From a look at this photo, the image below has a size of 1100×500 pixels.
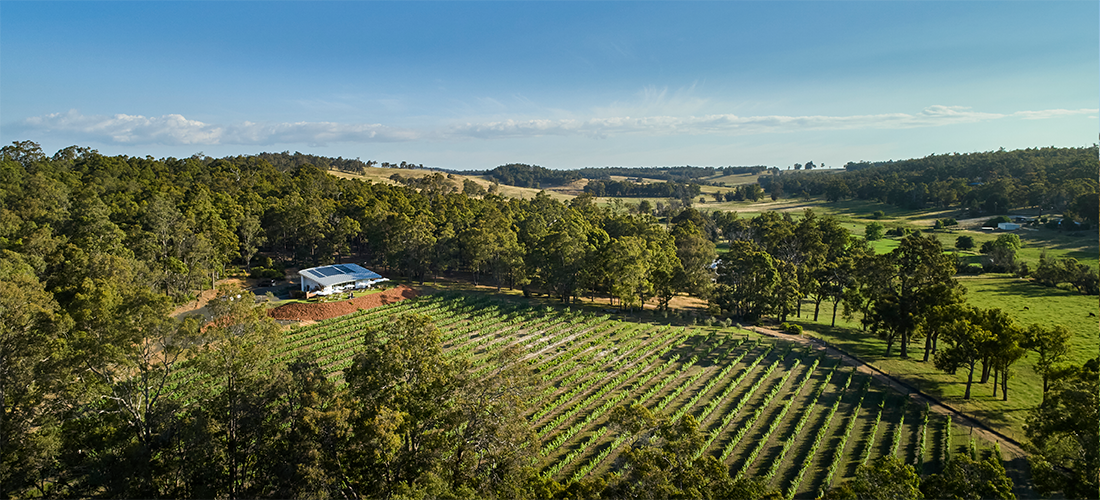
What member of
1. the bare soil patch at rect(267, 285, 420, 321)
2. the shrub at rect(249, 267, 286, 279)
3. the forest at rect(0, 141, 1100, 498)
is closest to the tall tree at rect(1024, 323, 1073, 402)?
the forest at rect(0, 141, 1100, 498)

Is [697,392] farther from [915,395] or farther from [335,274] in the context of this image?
[335,274]

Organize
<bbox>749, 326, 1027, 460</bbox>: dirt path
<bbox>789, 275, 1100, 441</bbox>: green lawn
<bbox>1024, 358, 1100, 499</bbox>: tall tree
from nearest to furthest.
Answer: <bbox>1024, 358, 1100, 499</bbox>: tall tree → <bbox>749, 326, 1027, 460</bbox>: dirt path → <bbox>789, 275, 1100, 441</bbox>: green lawn

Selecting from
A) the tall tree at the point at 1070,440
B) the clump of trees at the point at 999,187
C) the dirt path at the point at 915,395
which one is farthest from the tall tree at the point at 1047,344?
the clump of trees at the point at 999,187

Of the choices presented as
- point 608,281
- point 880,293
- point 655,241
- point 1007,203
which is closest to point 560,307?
point 608,281

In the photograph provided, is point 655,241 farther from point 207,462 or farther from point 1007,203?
point 1007,203

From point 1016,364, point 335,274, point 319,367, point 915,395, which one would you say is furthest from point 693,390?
point 335,274

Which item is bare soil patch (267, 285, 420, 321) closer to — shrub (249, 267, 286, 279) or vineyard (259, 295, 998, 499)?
vineyard (259, 295, 998, 499)
